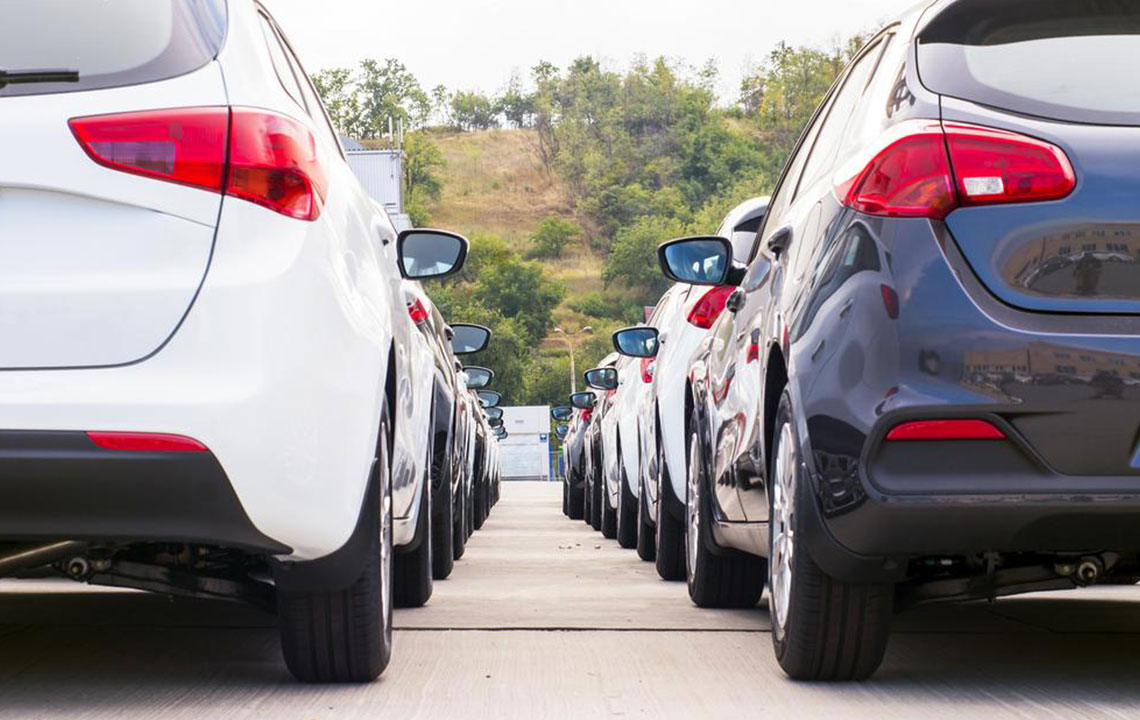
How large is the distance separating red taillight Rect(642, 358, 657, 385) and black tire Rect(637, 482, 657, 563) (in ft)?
2.33

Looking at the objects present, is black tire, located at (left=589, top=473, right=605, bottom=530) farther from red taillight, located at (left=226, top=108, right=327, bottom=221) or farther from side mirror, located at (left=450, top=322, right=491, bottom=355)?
red taillight, located at (left=226, top=108, right=327, bottom=221)

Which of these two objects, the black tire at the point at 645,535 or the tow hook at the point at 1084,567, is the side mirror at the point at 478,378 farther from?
the tow hook at the point at 1084,567

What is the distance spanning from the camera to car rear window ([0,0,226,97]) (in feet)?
13.3

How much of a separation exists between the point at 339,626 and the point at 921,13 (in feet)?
7.32

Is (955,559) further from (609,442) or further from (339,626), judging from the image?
(609,442)

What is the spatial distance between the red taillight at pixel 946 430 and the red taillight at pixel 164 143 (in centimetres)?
169

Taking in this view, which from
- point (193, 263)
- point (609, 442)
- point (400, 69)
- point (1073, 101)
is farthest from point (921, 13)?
point (400, 69)

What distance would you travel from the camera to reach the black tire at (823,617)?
14.7 feet

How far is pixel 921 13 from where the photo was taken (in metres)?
4.55

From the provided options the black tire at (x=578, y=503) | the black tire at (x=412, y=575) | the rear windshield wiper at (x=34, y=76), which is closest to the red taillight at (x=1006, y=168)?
the rear windshield wiper at (x=34, y=76)

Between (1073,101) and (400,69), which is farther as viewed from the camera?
(400,69)

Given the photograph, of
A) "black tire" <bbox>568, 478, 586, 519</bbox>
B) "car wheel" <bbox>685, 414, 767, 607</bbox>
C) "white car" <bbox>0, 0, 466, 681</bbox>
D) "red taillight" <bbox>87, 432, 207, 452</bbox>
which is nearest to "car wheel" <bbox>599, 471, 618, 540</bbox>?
"black tire" <bbox>568, 478, 586, 519</bbox>

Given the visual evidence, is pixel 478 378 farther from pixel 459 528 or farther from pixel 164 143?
pixel 164 143

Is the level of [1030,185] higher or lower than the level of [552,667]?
higher
